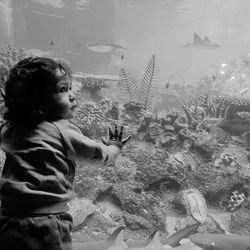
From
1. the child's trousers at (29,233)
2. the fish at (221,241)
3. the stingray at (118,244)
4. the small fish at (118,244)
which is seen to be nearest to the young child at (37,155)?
the child's trousers at (29,233)

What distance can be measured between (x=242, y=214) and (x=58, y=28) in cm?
2283

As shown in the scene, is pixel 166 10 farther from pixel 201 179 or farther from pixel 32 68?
pixel 32 68

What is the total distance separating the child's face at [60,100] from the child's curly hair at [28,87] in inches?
1.4

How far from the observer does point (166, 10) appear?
147ft

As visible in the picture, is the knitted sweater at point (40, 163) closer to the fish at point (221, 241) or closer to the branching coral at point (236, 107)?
the fish at point (221, 241)

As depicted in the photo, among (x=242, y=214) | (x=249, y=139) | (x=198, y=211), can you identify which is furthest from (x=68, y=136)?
(x=249, y=139)

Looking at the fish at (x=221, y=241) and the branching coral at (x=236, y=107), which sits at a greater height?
the branching coral at (x=236, y=107)

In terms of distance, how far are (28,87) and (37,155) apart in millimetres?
451

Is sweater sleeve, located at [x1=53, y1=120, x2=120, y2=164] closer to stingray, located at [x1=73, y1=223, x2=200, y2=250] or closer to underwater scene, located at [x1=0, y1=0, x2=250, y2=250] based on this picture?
underwater scene, located at [x1=0, y1=0, x2=250, y2=250]

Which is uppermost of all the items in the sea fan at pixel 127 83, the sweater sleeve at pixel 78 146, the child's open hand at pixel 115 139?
the sweater sleeve at pixel 78 146

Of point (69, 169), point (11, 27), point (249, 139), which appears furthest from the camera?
point (11, 27)

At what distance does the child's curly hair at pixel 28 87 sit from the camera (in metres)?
1.85

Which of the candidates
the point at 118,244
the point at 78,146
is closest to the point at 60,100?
the point at 78,146

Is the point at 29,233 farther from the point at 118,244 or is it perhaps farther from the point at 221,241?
the point at 221,241
